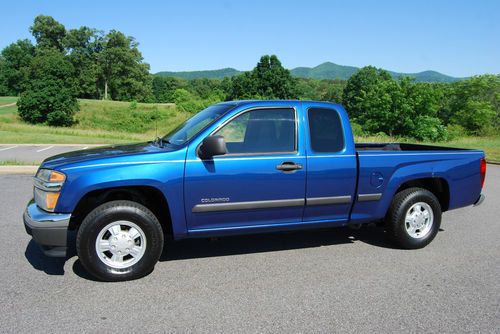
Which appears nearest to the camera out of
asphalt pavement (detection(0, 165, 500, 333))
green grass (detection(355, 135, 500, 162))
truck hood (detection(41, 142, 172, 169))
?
asphalt pavement (detection(0, 165, 500, 333))

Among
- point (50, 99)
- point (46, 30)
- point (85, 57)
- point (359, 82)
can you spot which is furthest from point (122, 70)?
point (359, 82)

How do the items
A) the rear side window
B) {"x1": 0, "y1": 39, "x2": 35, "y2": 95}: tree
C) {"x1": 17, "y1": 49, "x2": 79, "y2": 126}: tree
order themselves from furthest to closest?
{"x1": 0, "y1": 39, "x2": 35, "y2": 95}: tree
{"x1": 17, "y1": 49, "x2": 79, "y2": 126}: tree
the rear side window

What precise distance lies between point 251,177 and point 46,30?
4142 inches

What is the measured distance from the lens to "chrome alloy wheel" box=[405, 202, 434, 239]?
518 centimetres

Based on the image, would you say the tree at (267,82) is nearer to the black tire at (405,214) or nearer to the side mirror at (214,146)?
the black tire at (405,214)

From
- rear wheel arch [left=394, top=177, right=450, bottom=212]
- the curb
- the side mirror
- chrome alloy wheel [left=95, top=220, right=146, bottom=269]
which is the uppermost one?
the side mirror

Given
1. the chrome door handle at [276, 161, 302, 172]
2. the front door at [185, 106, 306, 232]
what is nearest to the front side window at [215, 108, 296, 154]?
the front door at [185, 106, 306, 232]

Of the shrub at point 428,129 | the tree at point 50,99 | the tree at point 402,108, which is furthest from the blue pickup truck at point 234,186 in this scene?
the tree at point 50,99

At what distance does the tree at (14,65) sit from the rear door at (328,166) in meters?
97.8

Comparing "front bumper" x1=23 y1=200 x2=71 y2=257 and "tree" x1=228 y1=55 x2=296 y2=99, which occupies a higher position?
"tree" x1=228 y1=55 x2=296 y2=99

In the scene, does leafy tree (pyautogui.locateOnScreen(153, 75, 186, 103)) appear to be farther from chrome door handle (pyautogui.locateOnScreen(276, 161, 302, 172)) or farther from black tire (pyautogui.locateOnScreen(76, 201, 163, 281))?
black tire (pyautogui.locateOnScreen(76, 201, 163, 281))

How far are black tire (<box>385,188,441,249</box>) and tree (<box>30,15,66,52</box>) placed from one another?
102m

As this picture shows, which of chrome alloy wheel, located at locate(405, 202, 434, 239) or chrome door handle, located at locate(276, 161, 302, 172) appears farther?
chrome alloy wheel, located at locate(405, 202, 434, 239)

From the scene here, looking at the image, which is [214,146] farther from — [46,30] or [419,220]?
[46,30]
